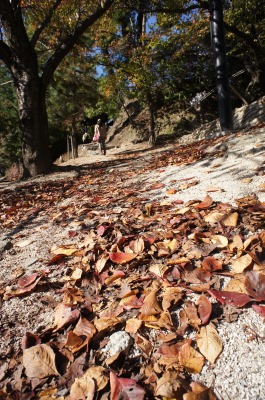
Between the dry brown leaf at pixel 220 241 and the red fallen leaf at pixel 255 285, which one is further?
the dry brown leaf at pixel 220 241

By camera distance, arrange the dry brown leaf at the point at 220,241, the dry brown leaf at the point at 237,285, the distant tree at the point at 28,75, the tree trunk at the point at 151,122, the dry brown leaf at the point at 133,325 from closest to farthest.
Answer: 1. the dry brown leaf at the point at 133,325
2. the dry brown leaf at the point at 237,285
3. the dry brown leaf at the point at 220,241
4. the distant tree at the point at 28,75
5. the tree trunk at the point at 151,122

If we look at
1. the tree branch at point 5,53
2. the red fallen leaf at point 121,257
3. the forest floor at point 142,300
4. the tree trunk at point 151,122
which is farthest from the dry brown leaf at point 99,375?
the tree trunk at point 151,122

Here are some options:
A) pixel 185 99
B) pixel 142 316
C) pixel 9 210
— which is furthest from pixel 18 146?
pixel 142 316

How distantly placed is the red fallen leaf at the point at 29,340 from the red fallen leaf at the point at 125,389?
0.47 metres

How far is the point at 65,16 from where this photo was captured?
8.05 metres

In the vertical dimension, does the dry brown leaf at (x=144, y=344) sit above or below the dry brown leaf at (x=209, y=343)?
below

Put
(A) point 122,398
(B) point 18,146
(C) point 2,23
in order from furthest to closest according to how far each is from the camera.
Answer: (B) point 18,146 < (C) point 2,23 < (A) point 122,398

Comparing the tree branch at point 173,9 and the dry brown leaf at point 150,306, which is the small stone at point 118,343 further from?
the tree branch at point 173,9

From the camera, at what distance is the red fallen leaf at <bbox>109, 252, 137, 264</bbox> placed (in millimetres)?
1870

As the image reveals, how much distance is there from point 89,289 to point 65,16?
876cm

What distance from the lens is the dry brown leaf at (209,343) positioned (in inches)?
45.2

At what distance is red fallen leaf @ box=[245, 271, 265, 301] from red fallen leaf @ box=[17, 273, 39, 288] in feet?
4.32

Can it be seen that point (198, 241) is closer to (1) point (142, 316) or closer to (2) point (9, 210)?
(1) point (142, 316)

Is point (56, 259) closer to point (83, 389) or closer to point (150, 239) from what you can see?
point (150, 239)
